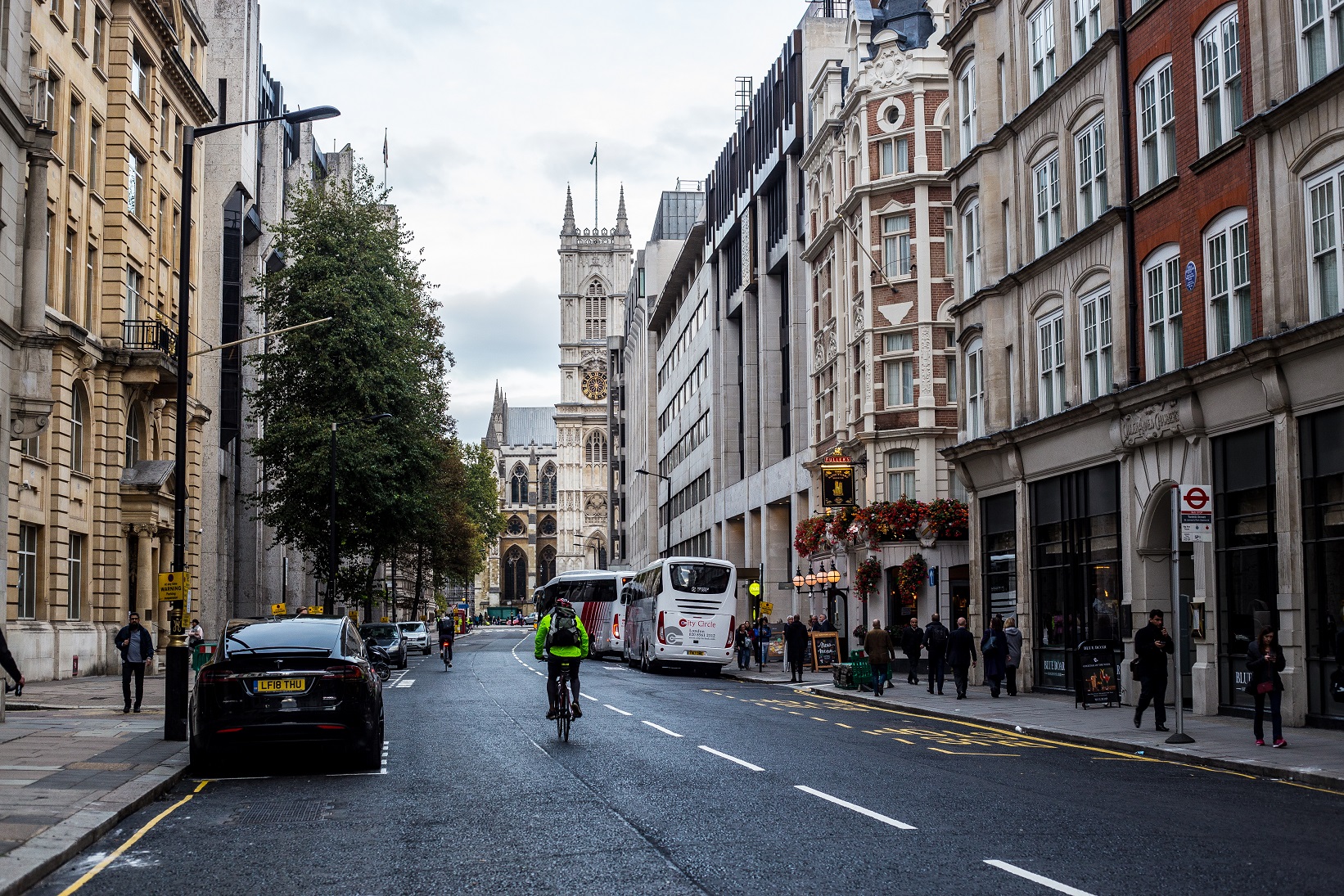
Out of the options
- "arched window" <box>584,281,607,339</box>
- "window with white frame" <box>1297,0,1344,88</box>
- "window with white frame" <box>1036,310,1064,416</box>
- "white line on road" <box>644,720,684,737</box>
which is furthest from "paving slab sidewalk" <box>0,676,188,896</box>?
"arched window" <box>584,281,607,339</box>

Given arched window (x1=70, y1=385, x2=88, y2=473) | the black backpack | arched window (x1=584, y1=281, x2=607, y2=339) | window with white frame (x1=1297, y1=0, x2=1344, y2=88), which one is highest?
arched window (x1=584, y1=281, x2=607, y2=339)

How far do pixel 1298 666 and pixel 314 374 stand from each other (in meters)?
35.0

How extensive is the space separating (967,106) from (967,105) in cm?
4

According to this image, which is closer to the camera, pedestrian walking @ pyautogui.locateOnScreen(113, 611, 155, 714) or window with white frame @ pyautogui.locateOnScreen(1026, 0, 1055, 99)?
pedestrian walking @ pyautogui.locateOnScreen(113, 611, 155, 714)

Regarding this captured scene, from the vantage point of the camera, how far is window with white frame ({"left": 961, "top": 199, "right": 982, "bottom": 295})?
34.3 m

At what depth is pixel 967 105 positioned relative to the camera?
35.2 metres

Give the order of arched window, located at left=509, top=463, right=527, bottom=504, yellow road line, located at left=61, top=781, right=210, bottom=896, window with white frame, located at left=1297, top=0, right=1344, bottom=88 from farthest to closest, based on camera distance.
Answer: arched window, located at left=509, top=463, right=527, bottom=504 < window with white frame, located at left=1297, top=0, right=1344, bottom=88 < yellow road line, located at left=61, top=781, right=210, bottom=896

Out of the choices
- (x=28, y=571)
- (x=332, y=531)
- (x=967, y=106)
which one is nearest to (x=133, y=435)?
(x=332, y=531)

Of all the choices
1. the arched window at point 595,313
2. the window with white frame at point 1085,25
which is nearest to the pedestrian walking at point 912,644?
the window with white frame at point 1085,25

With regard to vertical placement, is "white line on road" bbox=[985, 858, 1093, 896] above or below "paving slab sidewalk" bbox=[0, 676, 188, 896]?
above

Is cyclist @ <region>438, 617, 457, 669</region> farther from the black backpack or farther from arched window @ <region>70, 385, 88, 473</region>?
the black backpack

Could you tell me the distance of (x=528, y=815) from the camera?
1152 cm

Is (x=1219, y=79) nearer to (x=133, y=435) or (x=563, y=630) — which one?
(x=563, y=630)

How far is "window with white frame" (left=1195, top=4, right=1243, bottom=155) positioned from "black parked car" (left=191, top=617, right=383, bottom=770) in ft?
54.1
